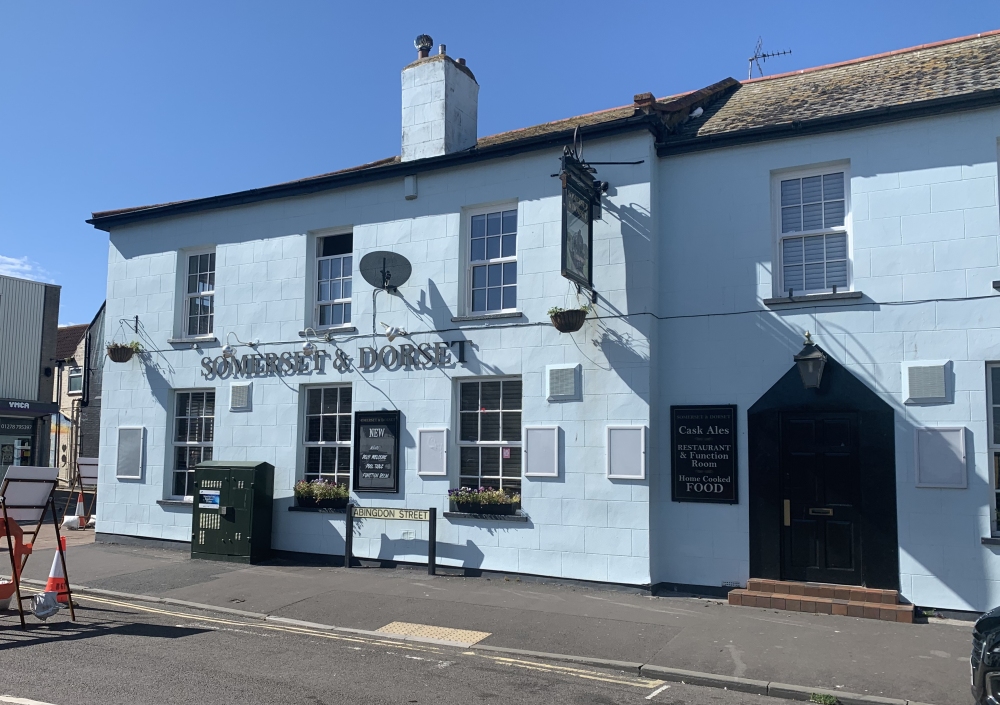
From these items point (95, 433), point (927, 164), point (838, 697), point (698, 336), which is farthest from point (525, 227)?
point (95, 433)

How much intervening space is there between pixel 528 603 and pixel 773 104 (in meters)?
8.16

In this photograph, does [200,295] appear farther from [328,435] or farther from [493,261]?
[493,261]

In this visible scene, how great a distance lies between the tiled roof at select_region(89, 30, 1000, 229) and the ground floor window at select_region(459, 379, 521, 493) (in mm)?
3652

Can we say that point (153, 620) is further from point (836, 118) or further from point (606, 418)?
point (836, 118)

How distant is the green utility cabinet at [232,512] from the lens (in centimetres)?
1327

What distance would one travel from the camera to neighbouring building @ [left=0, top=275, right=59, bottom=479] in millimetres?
29578

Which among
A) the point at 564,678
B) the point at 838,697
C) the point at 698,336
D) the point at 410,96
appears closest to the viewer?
the point at 838,697

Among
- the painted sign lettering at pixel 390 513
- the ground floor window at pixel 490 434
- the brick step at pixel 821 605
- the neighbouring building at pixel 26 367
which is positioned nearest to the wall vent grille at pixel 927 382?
the brick step at pixel 821 605

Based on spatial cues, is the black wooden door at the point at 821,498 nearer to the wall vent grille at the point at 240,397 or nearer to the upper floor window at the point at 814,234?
the upper floor window at the point at 814,234

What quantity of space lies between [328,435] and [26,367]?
78.5ft

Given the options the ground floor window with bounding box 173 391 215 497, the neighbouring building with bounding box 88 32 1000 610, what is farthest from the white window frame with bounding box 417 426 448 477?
the ground floor window with bounding box 173 391 215 497

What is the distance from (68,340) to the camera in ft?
127

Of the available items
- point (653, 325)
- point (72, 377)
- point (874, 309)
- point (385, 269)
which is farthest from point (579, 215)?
point (72, 377)

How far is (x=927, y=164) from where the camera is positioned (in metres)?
10.3
